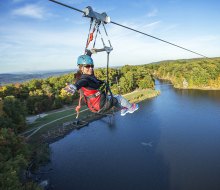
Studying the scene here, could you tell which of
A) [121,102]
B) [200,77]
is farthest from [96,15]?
[200,77]

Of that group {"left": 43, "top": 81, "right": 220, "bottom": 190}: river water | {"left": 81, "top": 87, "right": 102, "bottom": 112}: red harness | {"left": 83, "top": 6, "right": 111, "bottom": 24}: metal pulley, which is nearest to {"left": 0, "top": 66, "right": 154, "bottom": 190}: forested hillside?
{"left": 81, "top": 87, "right": 102, "bottom": 112}: red harness

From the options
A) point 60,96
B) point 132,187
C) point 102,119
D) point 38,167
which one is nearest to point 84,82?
point 132,187

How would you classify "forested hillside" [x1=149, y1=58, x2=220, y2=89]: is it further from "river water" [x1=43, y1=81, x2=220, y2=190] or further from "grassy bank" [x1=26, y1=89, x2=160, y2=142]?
"grassy bank" [x1=26, y1=89, x2=160, y2=142]

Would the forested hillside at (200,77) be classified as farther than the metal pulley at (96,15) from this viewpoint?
Yes

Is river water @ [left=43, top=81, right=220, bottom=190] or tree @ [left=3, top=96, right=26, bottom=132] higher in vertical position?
tree @ [left=3, top=96, right=26, bottom=132]

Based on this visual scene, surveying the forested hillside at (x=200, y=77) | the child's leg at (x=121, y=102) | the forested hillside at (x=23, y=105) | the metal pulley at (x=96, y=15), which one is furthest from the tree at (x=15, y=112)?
the forested hillside at (x=200, y=77)

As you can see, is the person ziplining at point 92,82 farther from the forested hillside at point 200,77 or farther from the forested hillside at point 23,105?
the forested hillside at point 200,77

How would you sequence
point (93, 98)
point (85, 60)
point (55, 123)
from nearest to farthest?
point (85, 60)
point (93, 98)
point (55, 123)

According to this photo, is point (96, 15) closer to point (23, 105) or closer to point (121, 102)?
point (121, 102)

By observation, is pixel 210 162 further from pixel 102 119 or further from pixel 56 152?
pixel 102 119
